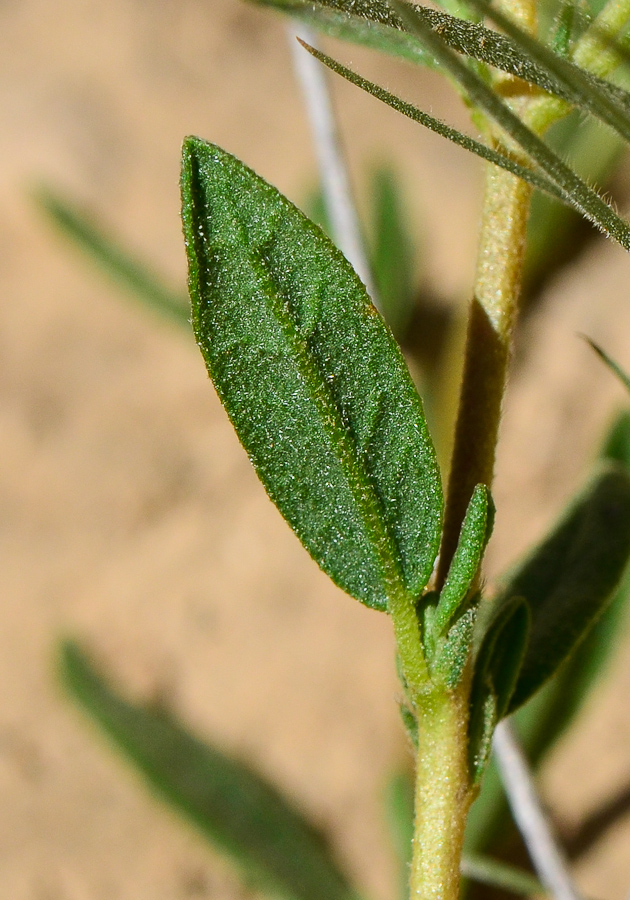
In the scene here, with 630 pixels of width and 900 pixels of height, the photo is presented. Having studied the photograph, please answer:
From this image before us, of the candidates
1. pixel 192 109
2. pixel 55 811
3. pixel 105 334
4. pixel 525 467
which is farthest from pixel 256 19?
pixel 55 811

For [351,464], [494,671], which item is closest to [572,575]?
[494,671]

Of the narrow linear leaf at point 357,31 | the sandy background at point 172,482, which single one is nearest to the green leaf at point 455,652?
the narrow linear leaf at point 357,31

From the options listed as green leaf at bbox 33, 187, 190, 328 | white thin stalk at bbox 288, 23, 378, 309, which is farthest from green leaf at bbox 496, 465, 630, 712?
green leaf at bbox 33, 187, 190, 328

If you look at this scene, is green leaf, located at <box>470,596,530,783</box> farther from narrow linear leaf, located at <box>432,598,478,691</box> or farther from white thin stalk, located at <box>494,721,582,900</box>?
white thin stalk, located at <box>494,721,582,900</box>

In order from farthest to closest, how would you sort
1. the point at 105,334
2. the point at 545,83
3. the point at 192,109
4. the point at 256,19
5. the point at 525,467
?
1. the point at 256,19
2. the point at 192,109
3. the point at 105,334
4. the point at 525,467
5. the point at 545,83

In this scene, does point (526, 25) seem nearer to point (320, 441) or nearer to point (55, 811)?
point (320, 441)

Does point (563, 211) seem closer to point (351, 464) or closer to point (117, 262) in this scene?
point (117, 262)
